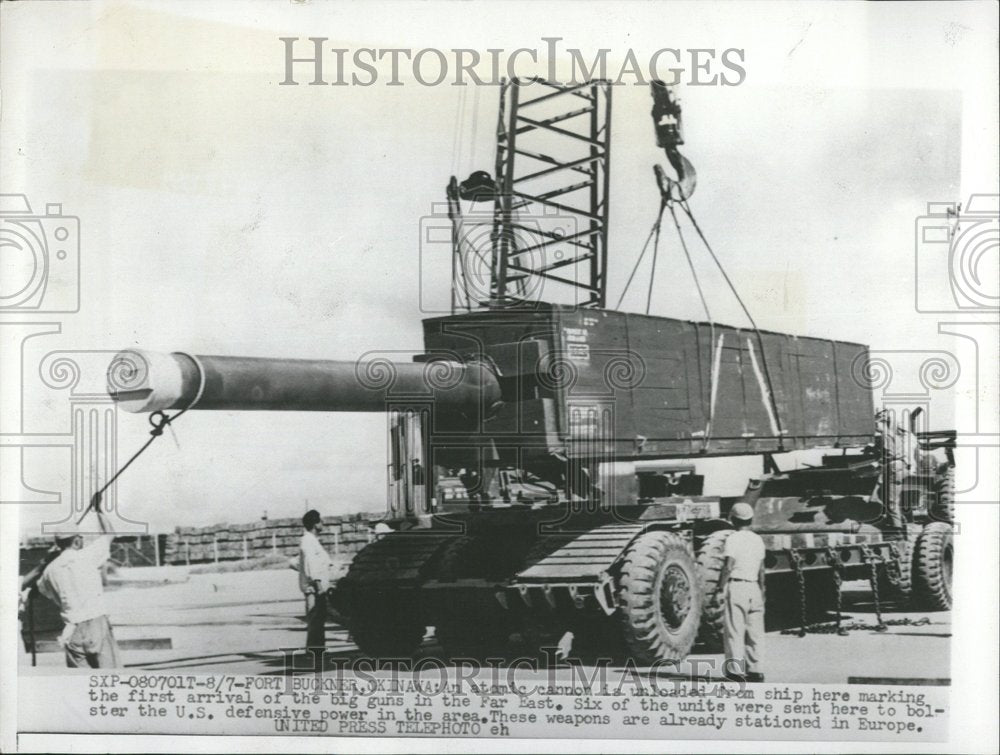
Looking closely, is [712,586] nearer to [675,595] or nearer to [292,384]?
[675,595]

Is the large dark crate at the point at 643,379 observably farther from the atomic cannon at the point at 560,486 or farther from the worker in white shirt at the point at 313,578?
the worker in white shirt at the point at 313,578

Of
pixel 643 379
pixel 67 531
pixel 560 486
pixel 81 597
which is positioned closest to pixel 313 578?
pixel 81 597

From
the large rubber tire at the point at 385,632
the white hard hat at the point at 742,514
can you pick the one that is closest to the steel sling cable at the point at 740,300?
the white hard hat at the point at 742,514

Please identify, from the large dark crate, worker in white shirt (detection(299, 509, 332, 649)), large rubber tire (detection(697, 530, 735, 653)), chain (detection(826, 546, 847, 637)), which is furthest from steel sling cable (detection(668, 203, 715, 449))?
worker in white shirt (detection(299, 509, 332, 649))

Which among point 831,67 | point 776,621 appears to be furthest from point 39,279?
point 776,621

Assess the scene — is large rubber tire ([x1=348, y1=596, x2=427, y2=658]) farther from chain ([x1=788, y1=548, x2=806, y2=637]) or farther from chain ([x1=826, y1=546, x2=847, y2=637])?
chain ([x1=826, y1=546, x2=847, y2=637])

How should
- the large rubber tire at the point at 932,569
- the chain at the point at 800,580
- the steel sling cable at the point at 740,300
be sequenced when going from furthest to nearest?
the large rubber tire at the point at 932,569, the steel sling cable at the point at 740,300, the chain at the point at 800,580
